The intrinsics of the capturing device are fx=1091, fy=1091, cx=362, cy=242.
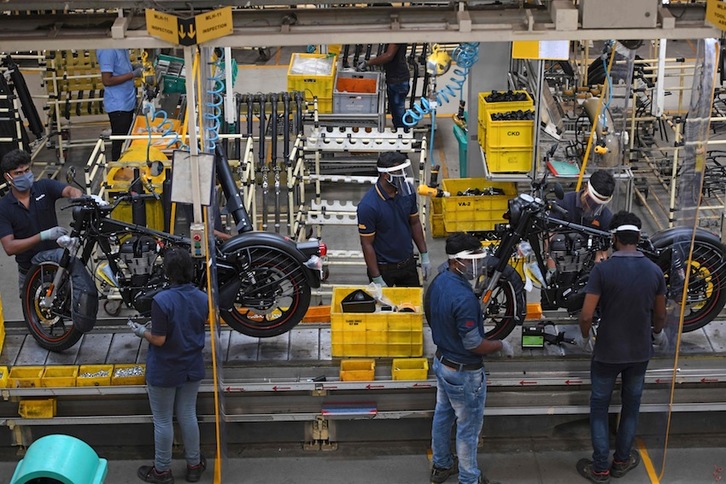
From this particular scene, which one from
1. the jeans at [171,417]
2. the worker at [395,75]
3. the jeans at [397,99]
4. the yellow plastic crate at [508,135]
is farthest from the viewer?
the jeans at [397,99]

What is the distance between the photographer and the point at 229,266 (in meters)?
7.81

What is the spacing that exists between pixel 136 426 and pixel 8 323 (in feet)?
4.69

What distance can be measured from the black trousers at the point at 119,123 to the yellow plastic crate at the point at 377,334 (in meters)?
5.44

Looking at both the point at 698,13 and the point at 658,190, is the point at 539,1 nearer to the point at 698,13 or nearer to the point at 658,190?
the point at 698,13

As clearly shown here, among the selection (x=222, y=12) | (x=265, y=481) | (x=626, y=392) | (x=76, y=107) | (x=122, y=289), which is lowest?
(x=265, y=481)

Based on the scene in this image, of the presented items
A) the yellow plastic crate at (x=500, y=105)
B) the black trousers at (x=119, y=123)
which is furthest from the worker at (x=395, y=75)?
the black trousers at (x=119, y=123)

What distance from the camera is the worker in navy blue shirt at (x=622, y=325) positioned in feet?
23.8

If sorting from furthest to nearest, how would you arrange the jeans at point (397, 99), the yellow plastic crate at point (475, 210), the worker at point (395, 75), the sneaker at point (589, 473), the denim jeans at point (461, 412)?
the jeans at point (397, 99)
the worker at point (395, 75)
the yellow plastic crate at point (475, 210)
the sneaker at point (589, 473)
the denim jeans at point (461, 412)

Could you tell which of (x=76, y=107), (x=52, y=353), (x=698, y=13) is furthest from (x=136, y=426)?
(x=76, y=107)

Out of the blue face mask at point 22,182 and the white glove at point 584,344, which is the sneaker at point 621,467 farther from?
the blue face mask at point 22,182

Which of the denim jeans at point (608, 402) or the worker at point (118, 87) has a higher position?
the worker at point (118, 87)

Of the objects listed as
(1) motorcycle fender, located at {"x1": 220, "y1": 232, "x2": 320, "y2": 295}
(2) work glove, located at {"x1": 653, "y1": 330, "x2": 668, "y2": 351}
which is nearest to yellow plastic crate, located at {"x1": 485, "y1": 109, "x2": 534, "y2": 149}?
(2) work glove, located at {"x1": 653, "y1": 330, "x2": 668, "y2": 351}

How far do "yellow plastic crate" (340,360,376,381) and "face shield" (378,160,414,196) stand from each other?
1.37 metres

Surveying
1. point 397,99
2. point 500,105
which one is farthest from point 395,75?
point 500,105
